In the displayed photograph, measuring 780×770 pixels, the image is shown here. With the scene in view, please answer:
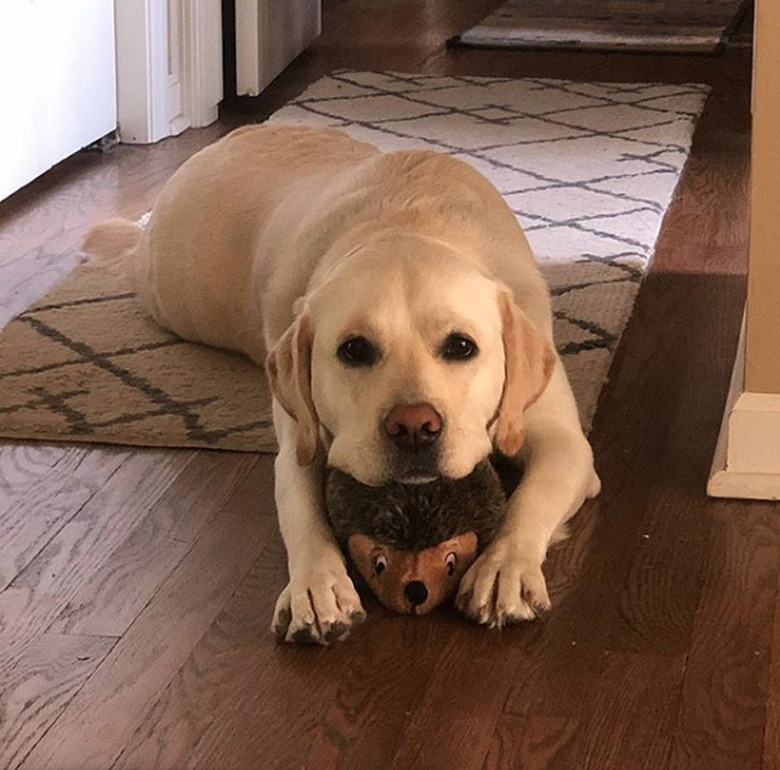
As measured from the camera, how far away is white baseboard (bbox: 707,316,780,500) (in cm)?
220

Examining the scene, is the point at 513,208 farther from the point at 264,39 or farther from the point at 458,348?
the point at 458,348

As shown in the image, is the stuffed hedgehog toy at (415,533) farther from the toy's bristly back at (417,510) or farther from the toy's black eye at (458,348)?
the toy's black eye at (458,348)

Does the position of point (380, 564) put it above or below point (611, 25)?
above

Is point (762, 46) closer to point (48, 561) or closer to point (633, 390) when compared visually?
point (633, 390)

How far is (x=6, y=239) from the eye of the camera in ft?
11.3

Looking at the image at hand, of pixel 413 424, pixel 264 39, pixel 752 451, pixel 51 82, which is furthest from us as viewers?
pixel 264 39

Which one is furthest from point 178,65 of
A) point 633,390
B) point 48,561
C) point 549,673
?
point 549,673

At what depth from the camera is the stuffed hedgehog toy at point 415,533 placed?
1.85 m

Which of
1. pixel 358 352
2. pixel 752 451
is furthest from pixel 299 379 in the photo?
pixel 752 451

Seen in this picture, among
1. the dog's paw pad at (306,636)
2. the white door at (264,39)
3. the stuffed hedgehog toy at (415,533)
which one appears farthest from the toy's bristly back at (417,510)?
the white door at (264,39)

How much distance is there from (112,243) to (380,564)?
1591 mm

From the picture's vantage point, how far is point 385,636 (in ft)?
6.07

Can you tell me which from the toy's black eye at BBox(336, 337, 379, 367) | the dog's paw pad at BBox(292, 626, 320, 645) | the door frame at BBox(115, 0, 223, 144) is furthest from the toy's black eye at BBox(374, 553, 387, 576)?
the door frame at BBox(115, 0, 223, 144)

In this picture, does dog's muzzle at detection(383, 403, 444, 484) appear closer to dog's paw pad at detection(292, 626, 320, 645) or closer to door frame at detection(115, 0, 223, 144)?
dog's paw pad at detection(292, 626, 320, 645)
